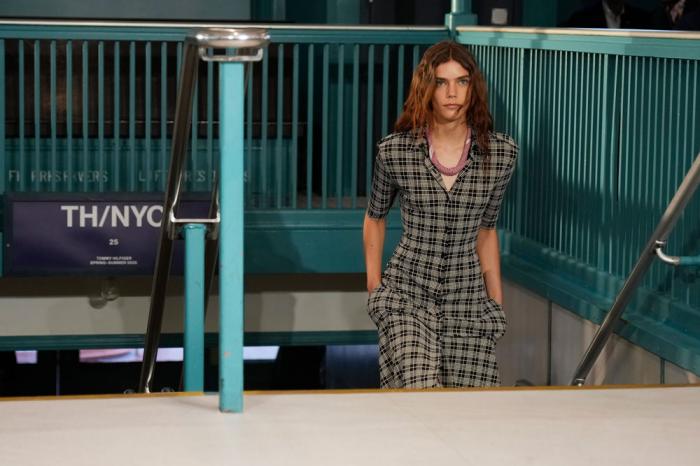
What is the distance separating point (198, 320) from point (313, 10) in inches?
298

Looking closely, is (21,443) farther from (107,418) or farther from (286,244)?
(286,244)

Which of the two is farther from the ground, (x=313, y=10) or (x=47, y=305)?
(x=313, y=10)

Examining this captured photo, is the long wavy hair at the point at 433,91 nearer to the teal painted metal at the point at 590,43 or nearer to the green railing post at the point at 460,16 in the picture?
the teal painted metal at the point at 590,43

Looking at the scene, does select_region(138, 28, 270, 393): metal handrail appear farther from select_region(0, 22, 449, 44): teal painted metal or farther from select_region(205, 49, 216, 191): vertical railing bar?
select_region(0, 22, 449, 44): teal painted metal

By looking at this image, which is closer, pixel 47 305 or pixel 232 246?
pixel 232 246

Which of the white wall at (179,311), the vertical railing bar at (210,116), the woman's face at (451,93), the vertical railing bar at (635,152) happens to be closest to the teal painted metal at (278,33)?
the vertical railing bar at (210,116)

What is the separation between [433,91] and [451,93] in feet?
0.21

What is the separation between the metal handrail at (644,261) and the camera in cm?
464

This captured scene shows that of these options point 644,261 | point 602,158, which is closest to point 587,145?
point 602,158

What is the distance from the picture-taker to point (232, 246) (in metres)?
3.50

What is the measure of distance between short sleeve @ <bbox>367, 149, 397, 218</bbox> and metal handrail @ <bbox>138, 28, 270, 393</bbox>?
0.56 meters

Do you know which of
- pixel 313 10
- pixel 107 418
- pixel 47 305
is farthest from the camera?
pixel 313 10

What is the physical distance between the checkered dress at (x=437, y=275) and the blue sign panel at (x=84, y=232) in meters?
3.32

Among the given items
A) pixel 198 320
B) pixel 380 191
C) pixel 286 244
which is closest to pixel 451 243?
pixel 380 191
